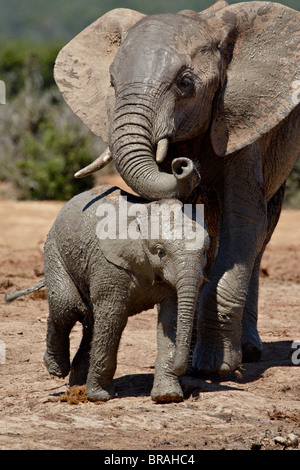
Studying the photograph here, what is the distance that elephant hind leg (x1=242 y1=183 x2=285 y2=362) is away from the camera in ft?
21.8

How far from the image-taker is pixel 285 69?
6.17 meters

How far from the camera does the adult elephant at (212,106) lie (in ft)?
17.6

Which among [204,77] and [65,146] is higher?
[204,77]

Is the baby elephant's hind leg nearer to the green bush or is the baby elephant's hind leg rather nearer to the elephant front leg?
→ the elephant front leg

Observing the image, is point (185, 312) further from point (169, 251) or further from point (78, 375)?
point (78, 375)

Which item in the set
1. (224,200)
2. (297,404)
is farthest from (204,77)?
(297,404)

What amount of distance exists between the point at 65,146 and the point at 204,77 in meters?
11.4

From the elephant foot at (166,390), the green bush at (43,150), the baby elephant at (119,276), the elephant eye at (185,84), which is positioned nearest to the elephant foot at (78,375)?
the baby elephant at (119,276)

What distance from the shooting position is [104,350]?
203 inches

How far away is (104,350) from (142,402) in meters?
0.38

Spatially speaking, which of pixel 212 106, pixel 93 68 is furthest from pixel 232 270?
pixel 93 68

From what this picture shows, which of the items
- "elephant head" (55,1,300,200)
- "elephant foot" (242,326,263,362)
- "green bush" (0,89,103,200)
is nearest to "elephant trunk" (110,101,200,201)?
"elephant head" (55,1,300,200)

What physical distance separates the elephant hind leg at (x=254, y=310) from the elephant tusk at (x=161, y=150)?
77.0 inches
